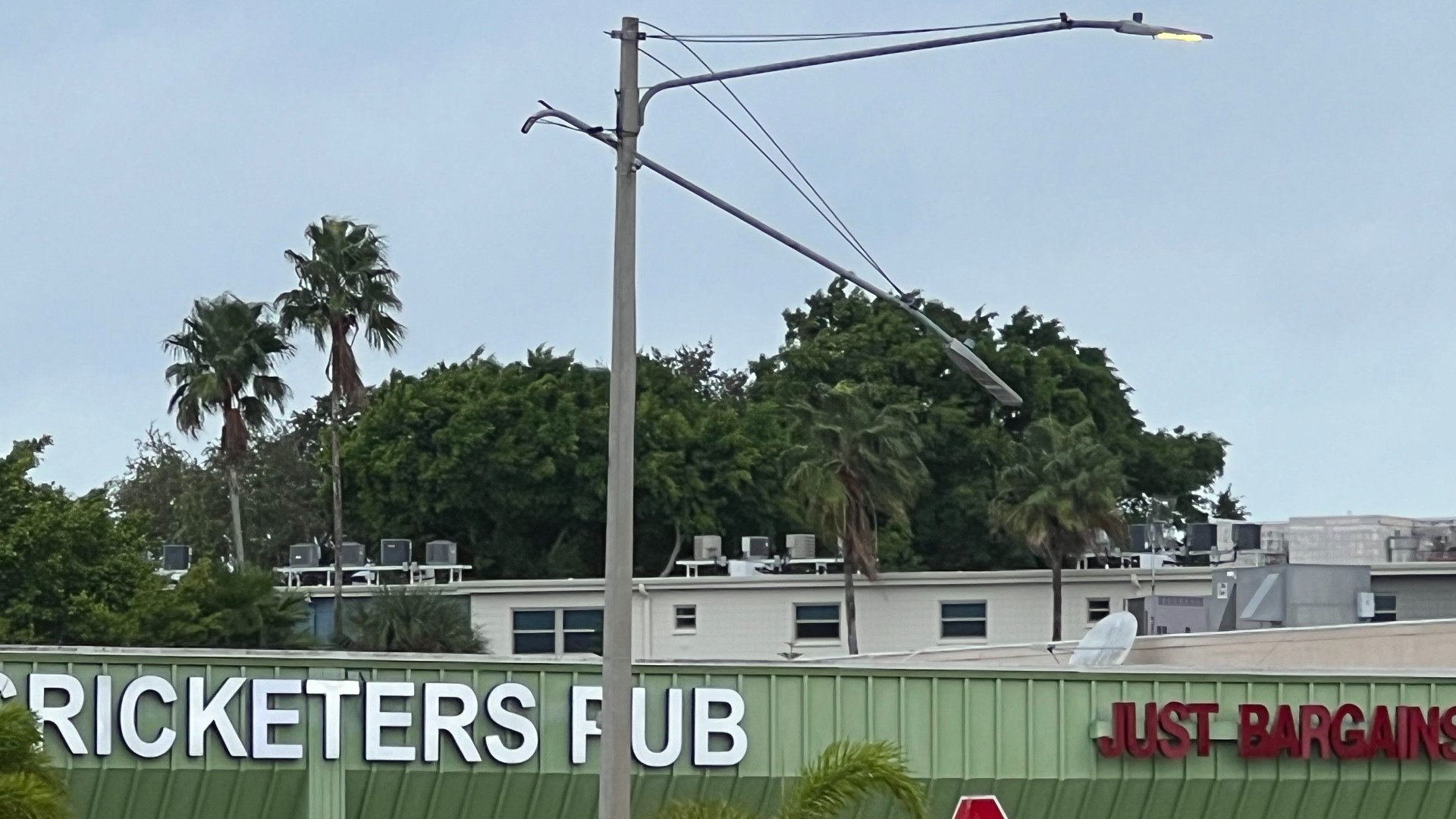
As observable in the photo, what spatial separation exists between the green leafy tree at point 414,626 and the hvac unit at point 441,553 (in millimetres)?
12361

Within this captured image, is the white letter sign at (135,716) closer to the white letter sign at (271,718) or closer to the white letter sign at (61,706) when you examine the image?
the white letter sign at (61,706)

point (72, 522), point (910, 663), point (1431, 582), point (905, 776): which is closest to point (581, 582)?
point (72, 522)

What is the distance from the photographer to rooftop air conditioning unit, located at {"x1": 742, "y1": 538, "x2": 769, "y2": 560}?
225 ft

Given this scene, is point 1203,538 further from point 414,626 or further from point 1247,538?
point 414,626

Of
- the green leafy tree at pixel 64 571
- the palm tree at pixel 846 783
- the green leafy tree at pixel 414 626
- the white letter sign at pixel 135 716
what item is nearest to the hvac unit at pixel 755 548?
the green leafy tree at pixel 414 626

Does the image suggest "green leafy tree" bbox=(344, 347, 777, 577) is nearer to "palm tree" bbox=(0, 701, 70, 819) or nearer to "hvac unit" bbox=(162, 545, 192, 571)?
"hvac unit" bbox=(162, 545, 192, 571)

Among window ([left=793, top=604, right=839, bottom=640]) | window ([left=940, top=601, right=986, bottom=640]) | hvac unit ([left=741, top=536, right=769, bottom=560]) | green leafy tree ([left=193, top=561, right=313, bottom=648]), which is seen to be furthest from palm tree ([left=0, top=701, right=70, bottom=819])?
hvac unit ([left=741, top=536, right=769, bottom=560])

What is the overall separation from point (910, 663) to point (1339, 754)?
215 inches

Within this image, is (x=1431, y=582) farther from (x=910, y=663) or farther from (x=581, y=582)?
(x=910, y=663)

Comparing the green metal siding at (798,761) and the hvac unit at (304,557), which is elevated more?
the hvac unit at (304,557)

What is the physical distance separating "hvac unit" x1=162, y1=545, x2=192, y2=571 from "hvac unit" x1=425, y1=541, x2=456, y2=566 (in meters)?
7.48

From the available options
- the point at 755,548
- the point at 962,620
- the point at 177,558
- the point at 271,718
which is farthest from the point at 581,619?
the point at 271,718

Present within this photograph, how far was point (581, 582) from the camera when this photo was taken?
61.2 m

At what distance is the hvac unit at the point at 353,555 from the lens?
70688mm
